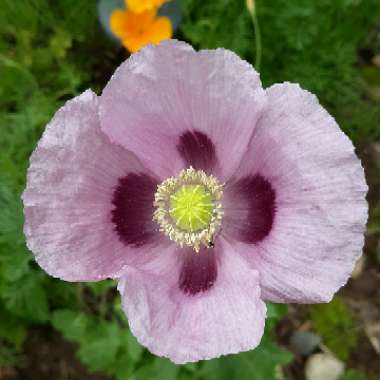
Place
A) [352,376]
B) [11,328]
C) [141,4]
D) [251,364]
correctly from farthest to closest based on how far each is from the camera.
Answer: [352,376]
[11,328]
[141,4]
[251,364]

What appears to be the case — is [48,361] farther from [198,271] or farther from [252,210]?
[252,210]

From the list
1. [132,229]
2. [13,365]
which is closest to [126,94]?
[132,229]

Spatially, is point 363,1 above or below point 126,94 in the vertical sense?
below

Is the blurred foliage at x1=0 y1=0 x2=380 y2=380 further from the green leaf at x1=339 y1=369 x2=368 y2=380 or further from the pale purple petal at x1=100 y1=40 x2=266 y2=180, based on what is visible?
the pale purple petal at x1=100 y1=40 x2=266 y2=180

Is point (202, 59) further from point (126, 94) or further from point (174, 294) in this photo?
point (174, 294)

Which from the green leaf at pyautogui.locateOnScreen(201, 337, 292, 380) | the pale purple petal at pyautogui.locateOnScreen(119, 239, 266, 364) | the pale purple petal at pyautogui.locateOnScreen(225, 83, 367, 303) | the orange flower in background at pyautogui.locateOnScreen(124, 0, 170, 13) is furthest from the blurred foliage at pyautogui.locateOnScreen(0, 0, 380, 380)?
the pale purple petal at pyautogui.locateOnScreen(225, 83, 367, 303)

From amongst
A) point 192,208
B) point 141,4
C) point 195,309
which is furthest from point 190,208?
point 141,4
